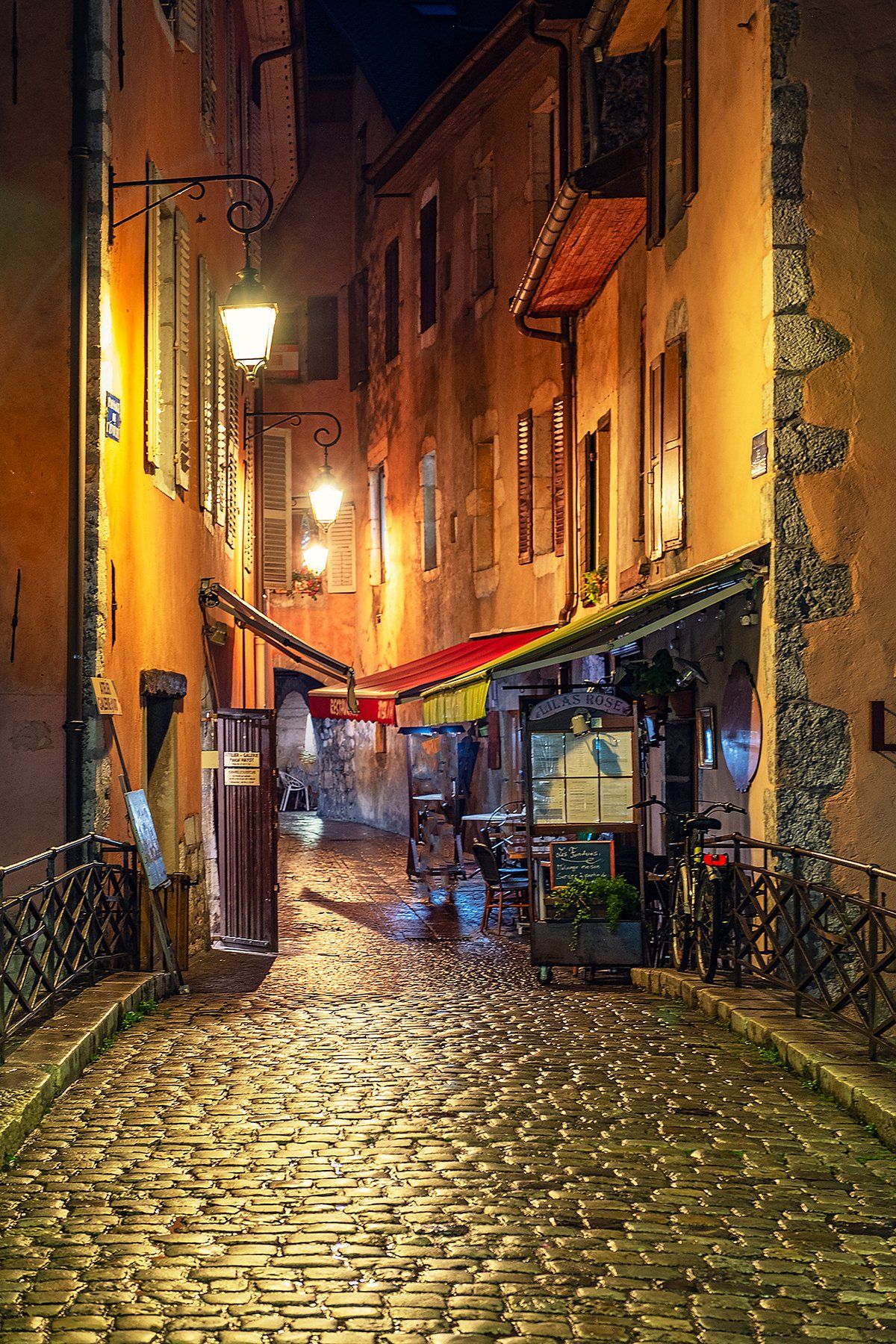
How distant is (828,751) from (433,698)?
5573 millimetres

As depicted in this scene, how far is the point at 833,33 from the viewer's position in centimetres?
1025

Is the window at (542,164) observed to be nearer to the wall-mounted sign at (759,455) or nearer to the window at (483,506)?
the window at (483,506)

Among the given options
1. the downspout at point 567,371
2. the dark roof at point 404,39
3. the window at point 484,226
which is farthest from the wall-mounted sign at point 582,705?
the dark roof at point 404,39

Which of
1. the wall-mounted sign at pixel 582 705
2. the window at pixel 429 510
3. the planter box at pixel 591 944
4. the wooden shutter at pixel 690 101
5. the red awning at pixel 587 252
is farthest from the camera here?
the window at pixel 429 510

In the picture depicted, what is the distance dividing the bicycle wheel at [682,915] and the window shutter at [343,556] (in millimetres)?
20014

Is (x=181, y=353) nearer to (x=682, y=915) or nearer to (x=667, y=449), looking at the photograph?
(x=667, y=449)

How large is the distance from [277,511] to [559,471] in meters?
12.3

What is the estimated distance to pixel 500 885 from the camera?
15.0 metres

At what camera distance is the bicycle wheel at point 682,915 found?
1065 centimetres

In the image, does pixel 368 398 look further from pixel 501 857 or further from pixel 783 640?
pixel 783 640

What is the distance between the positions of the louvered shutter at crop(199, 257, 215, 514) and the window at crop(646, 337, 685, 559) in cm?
422

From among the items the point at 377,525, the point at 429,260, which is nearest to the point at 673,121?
the point at 429,260

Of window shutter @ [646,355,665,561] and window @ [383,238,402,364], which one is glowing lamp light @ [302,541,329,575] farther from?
window shutter @ [646,355,665,561]

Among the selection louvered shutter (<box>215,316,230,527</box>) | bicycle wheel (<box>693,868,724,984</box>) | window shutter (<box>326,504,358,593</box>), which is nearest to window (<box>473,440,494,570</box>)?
louvered shutter (<box>215,316,230,527</box>)
